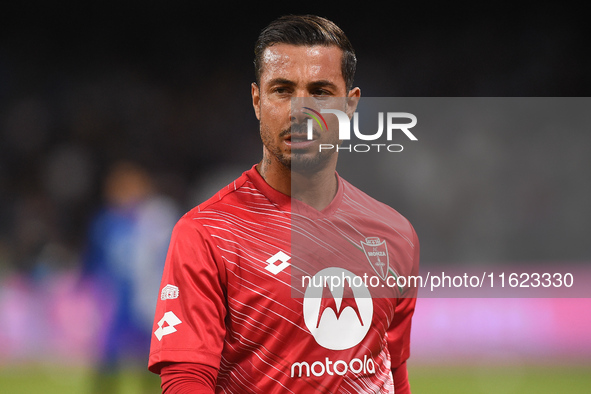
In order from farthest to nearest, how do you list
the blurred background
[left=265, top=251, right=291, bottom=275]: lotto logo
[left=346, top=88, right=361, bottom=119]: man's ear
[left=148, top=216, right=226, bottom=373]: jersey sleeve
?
the blurred background
[left=346, top=88, right=361, bottom=119]: man's ear
[left=265, top=251, right=291, bottom=275]: lotto logo
[left=148, top=216, right=226, bottom=373]: jersey sleeve

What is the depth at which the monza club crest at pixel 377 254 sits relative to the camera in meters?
1.36

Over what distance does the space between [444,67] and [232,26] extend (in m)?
1.46

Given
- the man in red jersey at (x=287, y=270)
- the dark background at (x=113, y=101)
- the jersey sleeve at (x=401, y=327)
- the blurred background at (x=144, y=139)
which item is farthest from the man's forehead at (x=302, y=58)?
the dark background at (x=113, y=101)

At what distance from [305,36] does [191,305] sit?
641 mm

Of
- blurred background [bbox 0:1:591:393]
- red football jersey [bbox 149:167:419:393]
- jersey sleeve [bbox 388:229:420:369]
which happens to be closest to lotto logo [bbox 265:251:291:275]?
red football jersey [bbox 149:167:419:393]

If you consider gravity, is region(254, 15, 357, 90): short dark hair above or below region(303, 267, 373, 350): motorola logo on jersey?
above

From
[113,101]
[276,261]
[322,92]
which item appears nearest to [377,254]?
[276,261]

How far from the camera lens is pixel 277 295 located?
1192mm

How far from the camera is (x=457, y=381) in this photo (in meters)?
2.34

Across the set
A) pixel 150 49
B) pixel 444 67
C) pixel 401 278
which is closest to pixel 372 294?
pixel 401 278

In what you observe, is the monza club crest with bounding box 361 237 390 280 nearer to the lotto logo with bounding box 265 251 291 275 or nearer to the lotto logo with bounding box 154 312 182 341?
the lotto logo with bounding box 265 251 291 275

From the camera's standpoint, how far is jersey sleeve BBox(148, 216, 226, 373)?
1102 millimetres

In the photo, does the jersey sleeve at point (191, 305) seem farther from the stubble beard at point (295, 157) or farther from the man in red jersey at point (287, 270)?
the stubble beard at point (295, 157)

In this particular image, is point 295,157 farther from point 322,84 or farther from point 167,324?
point 167,324
